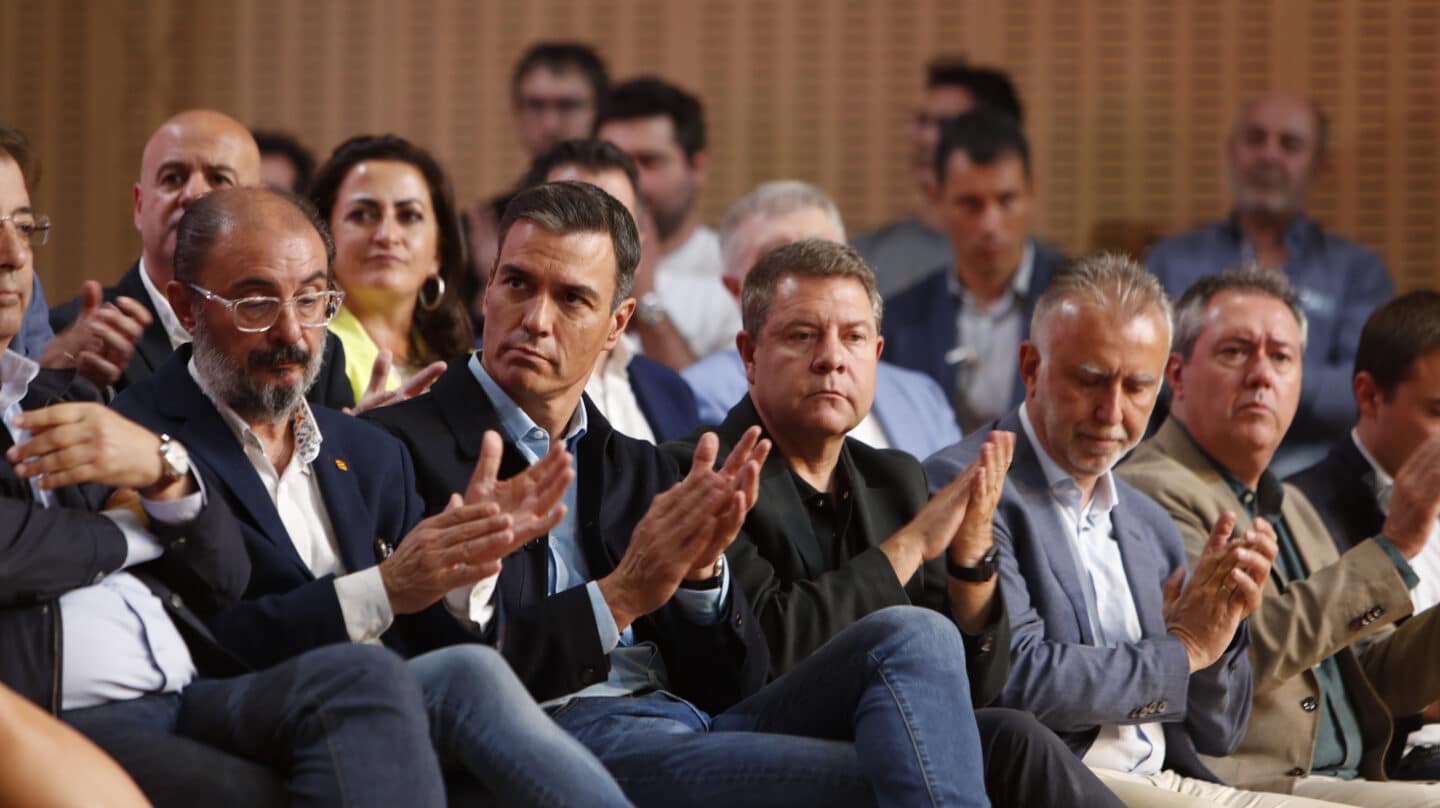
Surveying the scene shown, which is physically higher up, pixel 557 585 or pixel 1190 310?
pixel 1190 310

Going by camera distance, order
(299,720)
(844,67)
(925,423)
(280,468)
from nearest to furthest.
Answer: (299,720) → (280,468) → (925,423) → (844,67)

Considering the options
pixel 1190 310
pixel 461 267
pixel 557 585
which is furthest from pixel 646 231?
pixel 557 585

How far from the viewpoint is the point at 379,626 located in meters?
2.29

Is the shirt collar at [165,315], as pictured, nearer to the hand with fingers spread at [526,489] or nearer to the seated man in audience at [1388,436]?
the hand with fingers spread at [526,489]

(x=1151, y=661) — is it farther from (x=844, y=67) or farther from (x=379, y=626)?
(x=844, y=67)

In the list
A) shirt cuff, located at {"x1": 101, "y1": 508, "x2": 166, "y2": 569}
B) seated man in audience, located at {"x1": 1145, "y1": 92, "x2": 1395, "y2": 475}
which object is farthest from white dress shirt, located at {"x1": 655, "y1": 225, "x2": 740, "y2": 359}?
shirt cuff, located at {"x1": 101, "y1": 508, "x2": 166, "y2": 569}

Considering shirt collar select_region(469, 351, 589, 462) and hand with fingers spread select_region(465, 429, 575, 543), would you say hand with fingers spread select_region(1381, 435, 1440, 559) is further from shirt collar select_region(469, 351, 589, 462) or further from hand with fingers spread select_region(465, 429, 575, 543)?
hand with fingers spread select_region(465, 429, 575, 543)

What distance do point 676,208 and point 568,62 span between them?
57cm

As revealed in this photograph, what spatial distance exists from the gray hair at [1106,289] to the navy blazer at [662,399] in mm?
806

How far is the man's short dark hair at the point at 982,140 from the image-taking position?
460cm

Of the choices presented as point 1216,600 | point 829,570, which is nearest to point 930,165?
point 1216,600

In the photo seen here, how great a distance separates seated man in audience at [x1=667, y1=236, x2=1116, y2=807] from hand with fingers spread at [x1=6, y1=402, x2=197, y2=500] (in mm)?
912

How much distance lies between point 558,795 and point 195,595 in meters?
0.52

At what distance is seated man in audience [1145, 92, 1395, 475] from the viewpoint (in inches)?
190
